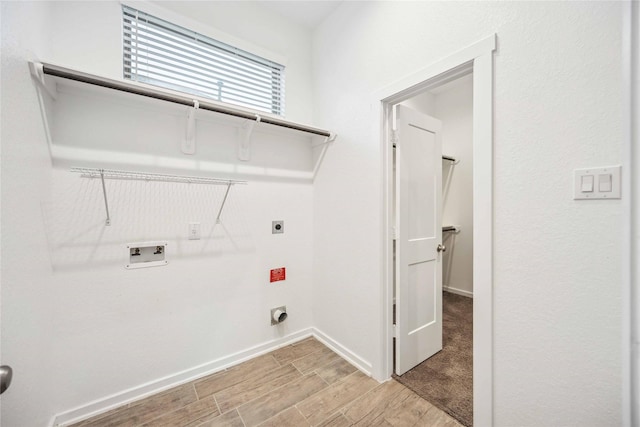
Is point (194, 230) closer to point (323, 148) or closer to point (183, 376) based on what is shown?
point (183, 376)

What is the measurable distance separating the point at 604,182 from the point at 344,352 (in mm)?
1910

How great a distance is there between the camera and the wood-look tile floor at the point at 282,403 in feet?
4.67

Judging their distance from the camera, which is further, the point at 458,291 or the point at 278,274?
the point at 458,291

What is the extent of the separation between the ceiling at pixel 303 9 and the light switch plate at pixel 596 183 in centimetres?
216

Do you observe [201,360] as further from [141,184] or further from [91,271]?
[141,184]

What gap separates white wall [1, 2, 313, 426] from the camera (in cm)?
105

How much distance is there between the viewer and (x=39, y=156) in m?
1.21

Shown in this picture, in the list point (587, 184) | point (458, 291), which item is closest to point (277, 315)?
point (587, 184)

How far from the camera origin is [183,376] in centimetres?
174

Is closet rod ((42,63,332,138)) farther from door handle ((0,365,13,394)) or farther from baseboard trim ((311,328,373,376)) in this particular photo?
baseboard trim ((311,328,373,376))

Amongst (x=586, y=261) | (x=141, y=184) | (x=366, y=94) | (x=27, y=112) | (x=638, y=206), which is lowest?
(x=586, y=261)

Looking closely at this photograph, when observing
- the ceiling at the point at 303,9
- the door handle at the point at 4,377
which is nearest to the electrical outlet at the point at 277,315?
the door handle at the point at 4,377

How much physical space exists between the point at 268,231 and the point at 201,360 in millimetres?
1080

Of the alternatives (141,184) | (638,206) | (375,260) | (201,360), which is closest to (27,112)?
(141,184)
